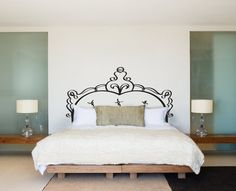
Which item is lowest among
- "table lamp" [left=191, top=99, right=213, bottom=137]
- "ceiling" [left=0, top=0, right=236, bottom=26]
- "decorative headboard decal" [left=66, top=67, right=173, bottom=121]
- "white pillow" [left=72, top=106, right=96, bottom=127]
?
"white pillow" [left=72, top=106, right=96, bottom=127]

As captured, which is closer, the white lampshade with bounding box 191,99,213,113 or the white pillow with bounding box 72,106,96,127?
the white pillow with bounding box 72,106,96,127

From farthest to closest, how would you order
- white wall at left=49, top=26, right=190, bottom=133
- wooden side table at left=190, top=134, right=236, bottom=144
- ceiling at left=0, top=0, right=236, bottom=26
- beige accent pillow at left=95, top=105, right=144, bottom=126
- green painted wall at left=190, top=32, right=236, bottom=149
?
green painted wall at left=190, top=32, right=236, bottom=149
white wall at left=49, top=26, right=190, bottom=133
wooden side table at left=190, top=134, right=236, bottom=144
beige accent pillow at left=95, top=105, right=144, bottom=126
ceiling at left=0, top=0, right=236, bottom=26

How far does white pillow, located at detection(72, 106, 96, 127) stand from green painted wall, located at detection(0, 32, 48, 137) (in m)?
0.88

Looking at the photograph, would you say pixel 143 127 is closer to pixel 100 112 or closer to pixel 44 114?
pixel 100 112

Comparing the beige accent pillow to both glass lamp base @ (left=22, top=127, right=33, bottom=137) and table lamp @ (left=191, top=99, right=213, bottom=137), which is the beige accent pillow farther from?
glass lamp base @ (left=22, top=127, right=33, bottom=137)

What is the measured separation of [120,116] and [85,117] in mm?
644

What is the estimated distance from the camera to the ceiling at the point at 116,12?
15.2 feet

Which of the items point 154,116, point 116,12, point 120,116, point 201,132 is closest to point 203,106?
point 201,132

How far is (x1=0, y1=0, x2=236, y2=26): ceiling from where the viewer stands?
4.63 m

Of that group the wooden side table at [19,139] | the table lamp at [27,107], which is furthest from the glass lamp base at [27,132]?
the wooden side table at [19,139]

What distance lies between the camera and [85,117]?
5.35m

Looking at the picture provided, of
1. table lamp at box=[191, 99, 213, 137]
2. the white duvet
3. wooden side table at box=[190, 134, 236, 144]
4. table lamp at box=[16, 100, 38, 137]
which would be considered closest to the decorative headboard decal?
table lamp at box=[191, 99, 213, 137]

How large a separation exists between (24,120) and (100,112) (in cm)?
173

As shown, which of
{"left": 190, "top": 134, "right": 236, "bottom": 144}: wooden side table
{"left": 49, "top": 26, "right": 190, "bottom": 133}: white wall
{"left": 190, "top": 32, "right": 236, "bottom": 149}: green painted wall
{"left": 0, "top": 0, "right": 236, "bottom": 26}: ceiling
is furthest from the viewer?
{"left": 190, "top": 32, "right": 236, "bottom": 149}: green painted wall
